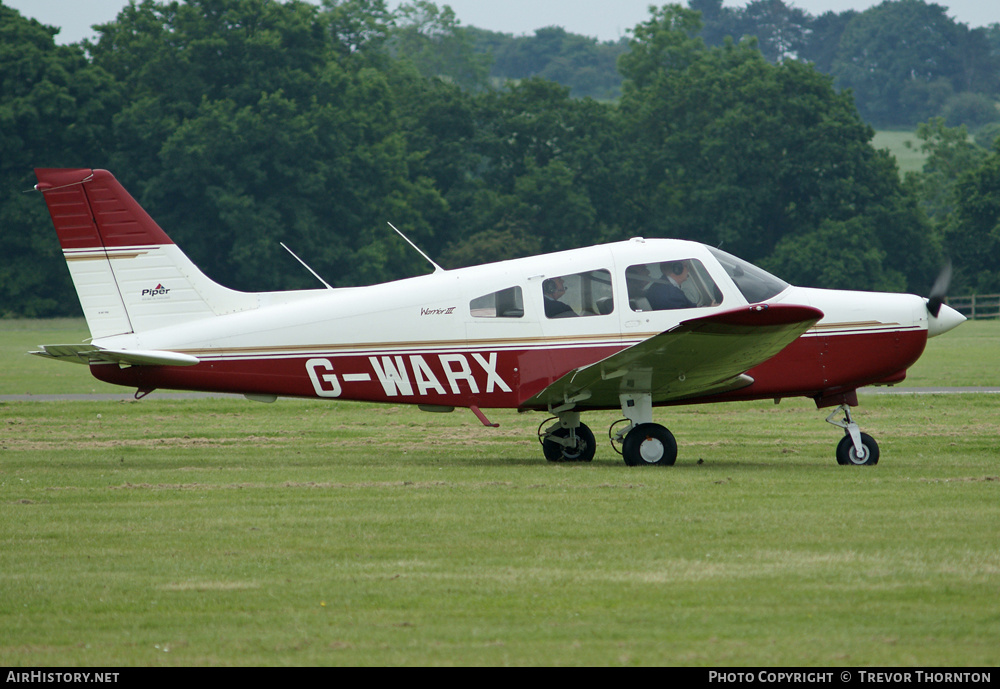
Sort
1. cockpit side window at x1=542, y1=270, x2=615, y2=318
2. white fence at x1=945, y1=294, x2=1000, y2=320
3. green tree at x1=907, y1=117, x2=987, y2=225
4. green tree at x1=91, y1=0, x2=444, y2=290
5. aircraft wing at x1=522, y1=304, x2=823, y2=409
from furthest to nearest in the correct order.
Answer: green tree at x1=907, y1=117, x2=987, y2=225 → green tree at x1=91, y1=0, x2=444, y2=290 → white fence at x1=945, y1=294, x2=1000, y2=320 → cockpit side window at x1=542, y1=270, x2=615, y2=318 → aircraft wing at x1=522, y1=304, x2=823, y2=409

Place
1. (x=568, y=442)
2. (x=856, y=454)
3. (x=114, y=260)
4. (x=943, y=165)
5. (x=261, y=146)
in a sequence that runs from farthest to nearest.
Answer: (x=943, y=165) < (x=261, y=146) < (x=568, y=442) < (x=114, y=260) < (x=856, y=454)

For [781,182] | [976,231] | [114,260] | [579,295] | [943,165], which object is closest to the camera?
[579,295]

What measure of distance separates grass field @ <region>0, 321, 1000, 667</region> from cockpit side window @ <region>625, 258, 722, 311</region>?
1800 mm

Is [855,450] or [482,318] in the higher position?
[482,318]

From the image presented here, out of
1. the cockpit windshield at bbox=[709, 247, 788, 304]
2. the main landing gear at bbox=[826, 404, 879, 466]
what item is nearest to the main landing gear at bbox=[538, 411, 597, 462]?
the cockpit windshield at bbox=[709, 247, 788, 304]

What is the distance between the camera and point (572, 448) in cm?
1395

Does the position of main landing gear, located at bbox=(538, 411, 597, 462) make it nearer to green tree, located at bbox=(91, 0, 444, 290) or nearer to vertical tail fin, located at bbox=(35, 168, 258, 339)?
vertical tail fin, located at bbox=(35, 168, 258, 339)

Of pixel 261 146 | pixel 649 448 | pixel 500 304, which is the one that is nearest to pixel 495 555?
pixel 649 448

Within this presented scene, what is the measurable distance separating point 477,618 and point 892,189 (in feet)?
228

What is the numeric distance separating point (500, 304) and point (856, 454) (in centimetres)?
416

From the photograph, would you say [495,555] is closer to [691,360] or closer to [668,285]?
[691,360]

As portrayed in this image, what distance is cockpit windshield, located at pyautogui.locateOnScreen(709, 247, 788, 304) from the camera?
512 inches

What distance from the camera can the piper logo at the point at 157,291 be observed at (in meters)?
13.4

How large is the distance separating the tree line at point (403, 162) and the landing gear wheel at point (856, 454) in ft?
168
